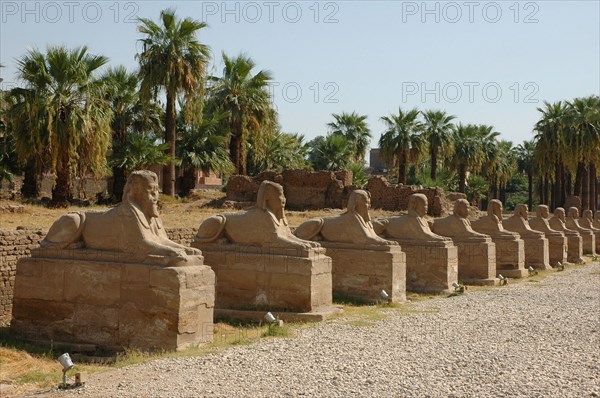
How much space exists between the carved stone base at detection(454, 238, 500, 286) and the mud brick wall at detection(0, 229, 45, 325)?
30.6 ft

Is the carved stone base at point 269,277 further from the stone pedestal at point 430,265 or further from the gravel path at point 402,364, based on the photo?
the stone pedestal at point 430,265

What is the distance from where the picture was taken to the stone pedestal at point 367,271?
1196cm

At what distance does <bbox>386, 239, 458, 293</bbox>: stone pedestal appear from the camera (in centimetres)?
1380

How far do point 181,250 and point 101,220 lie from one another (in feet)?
3.99

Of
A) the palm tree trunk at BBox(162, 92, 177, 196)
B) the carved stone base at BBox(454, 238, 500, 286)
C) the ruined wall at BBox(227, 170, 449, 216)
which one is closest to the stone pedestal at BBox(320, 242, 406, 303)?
the carved stone base at BBox(454, 238, 500, 286)

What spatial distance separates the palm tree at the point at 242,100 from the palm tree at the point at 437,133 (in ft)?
34.7

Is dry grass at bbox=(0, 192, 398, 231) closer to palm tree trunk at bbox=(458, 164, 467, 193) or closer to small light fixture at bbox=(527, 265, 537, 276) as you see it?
small light fixture at bbox=(527, 265, 537, 276)

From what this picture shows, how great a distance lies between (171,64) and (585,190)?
76.6 ft

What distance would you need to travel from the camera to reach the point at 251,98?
88.1ft

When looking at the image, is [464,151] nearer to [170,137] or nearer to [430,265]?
[170,137]

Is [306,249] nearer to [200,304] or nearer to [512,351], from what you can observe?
[200,304]

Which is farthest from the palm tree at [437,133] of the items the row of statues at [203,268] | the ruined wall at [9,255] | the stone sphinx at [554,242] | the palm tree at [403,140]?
the ruined wall at [9,255]

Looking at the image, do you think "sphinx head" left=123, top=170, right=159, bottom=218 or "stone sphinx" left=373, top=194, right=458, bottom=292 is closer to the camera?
"sphinx head" left=123, top=170, right=159, bottom=218

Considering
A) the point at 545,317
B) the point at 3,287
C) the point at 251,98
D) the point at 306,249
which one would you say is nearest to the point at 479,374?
the point at 306,249
